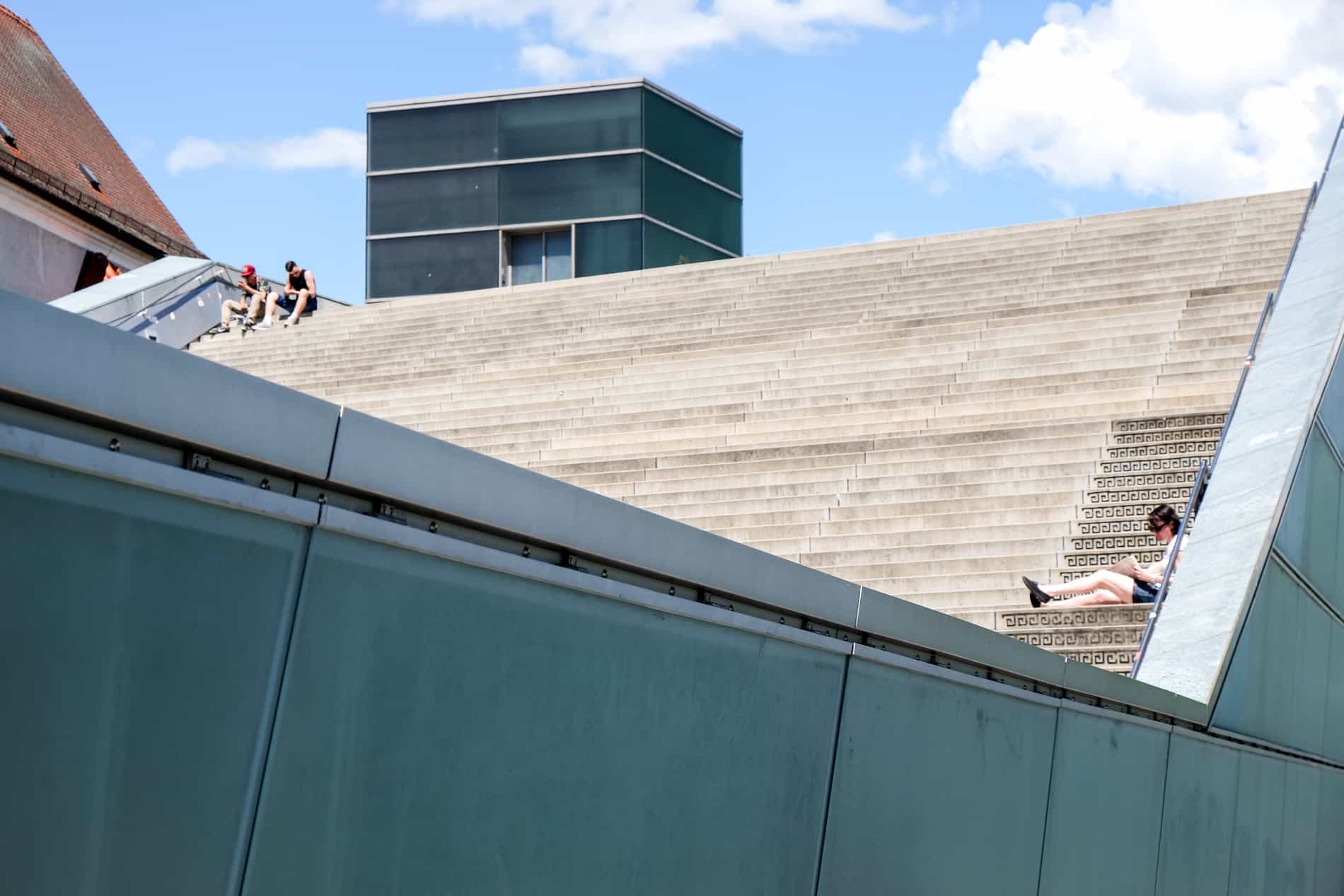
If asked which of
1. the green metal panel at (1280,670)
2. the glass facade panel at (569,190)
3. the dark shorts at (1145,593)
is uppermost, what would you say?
the glass facade panel at (569,190)

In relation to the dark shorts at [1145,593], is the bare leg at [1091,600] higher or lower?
lower

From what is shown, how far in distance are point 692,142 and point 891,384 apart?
24948 millimetres

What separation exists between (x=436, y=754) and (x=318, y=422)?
0.61m

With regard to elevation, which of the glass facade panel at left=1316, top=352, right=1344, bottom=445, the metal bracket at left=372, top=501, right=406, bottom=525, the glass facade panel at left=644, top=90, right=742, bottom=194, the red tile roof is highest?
the glass facade panel at left=644, top=90, right=742, bottom=194

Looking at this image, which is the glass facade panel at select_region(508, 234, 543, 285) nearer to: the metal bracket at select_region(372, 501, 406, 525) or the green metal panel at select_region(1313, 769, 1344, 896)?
the green metal panel at select_region(1313, 769, 1344, 896)

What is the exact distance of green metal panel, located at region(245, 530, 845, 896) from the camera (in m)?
2.38

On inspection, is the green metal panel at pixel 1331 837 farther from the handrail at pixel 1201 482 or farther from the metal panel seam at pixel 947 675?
the metal panel seam at pixel 947 675

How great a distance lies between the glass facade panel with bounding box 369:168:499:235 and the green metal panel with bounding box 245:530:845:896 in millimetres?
33231

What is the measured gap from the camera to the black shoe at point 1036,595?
28.9 feet

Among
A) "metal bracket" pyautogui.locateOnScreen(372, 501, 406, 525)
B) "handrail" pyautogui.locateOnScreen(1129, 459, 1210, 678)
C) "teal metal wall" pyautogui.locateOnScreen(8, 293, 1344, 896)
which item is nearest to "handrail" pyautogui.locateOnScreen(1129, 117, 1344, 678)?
"handrail" pyautogui.locateOnScreen(1129, 459, 1210, 678)

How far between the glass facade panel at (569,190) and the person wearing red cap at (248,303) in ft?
54.9

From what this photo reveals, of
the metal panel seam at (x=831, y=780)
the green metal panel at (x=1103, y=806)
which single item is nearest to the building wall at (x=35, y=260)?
the green metal panel at (x=1103, y=806)

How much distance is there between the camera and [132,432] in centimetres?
209

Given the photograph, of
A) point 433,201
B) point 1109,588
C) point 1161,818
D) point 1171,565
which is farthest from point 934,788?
point 433,201
